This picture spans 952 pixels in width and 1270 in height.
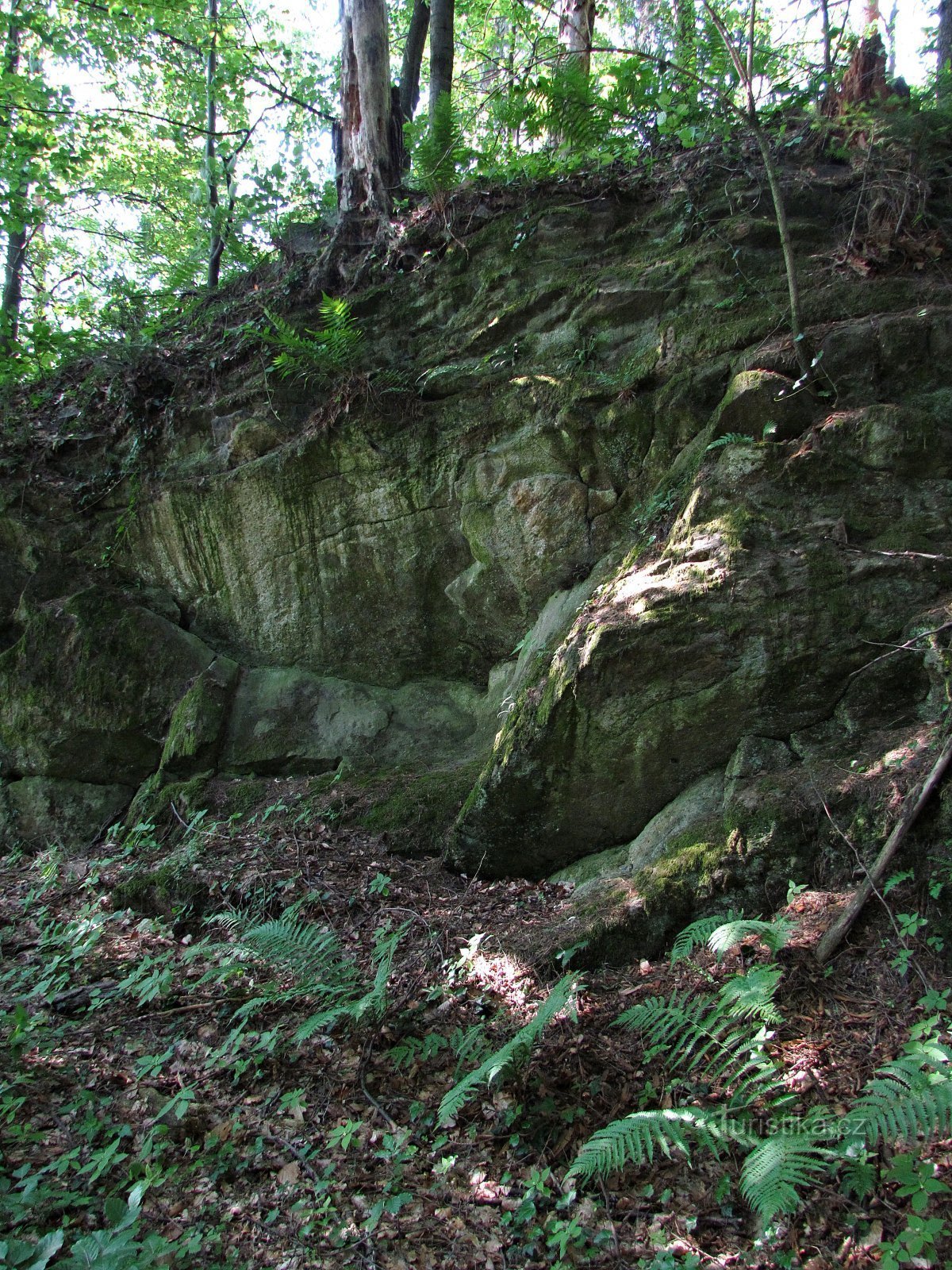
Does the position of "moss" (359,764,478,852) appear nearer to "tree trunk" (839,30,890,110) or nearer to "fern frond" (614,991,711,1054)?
"fern frond" (614,991,711,1054)

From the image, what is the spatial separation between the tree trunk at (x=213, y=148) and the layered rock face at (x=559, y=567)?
4.78 meters

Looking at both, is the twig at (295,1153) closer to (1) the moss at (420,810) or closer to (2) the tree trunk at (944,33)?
(1) the moss at (420,810)

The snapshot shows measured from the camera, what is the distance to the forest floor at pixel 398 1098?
2748 mm

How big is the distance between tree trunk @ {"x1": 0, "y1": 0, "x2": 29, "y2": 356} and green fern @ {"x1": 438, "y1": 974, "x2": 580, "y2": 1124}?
1146cm

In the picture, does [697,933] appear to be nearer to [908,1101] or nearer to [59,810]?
[908,1101]

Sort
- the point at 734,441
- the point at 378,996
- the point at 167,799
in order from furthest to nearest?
the point at 167,799
the point at 734,441
the point at 378,996

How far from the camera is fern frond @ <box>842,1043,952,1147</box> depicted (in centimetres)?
257

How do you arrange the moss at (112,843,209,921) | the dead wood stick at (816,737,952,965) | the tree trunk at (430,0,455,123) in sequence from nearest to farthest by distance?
the dead wood stick at (816,737,952,965)
the moss at (112,843,209,921)
the tree trunk at (430,0,455,123)

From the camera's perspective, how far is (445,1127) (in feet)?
11.1

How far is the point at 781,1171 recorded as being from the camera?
2.58 metres

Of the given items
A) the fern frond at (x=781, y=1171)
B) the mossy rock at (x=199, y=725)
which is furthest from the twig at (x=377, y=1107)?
the mossy rock at (x=199, y=725)

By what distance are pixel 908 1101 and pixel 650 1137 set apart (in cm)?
91

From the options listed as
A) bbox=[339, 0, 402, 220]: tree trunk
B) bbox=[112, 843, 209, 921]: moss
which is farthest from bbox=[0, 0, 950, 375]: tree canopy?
bbox=[112, 843, 209, 921]: moss

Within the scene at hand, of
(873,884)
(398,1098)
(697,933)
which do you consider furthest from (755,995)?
(398,1098)
